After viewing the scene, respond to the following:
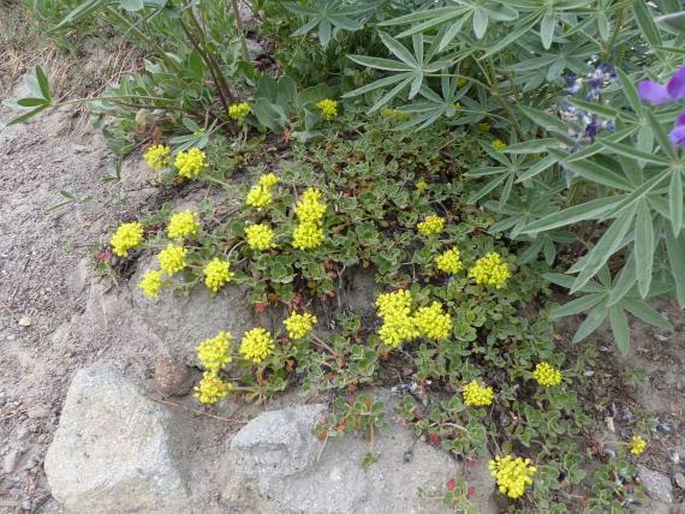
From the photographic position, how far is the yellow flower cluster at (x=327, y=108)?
2684 millimetres

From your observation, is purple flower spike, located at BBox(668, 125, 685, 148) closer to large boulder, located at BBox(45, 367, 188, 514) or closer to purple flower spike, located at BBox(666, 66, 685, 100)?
purple flower spike, located at BBox(666, 66, 685, 100)

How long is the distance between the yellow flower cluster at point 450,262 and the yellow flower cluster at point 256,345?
2.18 ft

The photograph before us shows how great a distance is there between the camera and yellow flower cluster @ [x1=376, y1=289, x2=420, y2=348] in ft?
6.89

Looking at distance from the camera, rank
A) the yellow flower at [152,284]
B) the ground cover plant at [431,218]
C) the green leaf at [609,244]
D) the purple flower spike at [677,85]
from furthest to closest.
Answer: the yellow flower at [152,284] → the ground cover plant at [431,218] → the green leaf at [609,244] → the purple flower spike at [677,85]

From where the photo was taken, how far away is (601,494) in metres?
2.03

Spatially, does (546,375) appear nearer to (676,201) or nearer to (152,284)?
(676,201)

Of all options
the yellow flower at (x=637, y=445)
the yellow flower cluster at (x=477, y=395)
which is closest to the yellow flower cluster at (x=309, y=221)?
the yellow flower cluster at (x=477, y=395)

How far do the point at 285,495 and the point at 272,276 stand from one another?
2.40 feet

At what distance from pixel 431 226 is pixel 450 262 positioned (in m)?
0.17

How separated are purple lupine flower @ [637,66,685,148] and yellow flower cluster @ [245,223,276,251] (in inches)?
50.3

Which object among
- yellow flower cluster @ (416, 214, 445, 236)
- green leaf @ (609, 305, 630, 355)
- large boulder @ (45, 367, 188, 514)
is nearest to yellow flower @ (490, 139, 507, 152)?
yellow flower cluster @ (416, 214, 445, 236)

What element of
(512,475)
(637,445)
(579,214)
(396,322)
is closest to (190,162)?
(396,322)

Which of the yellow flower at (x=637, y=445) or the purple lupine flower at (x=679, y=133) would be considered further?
the yellow flower at (x=637, y=445)

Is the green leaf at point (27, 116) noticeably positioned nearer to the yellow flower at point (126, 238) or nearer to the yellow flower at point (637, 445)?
the yellow flower at point (126, 238)
